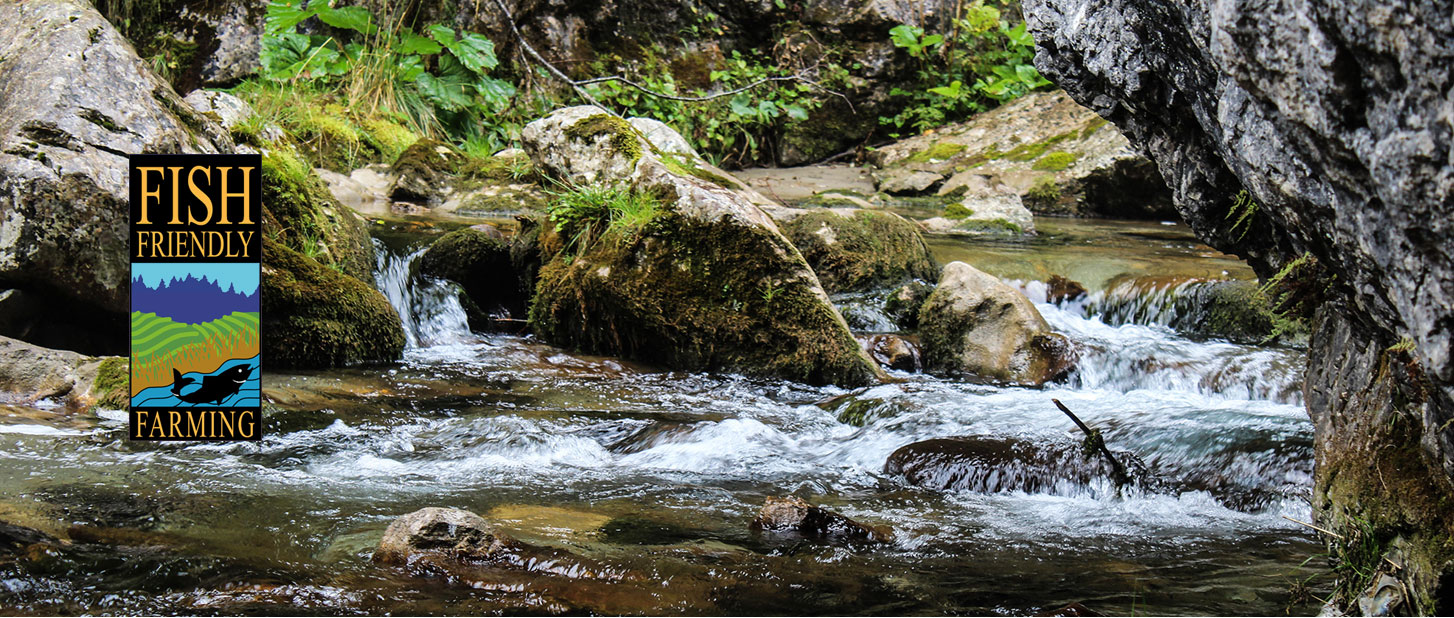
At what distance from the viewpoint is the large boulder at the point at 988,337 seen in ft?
18.8

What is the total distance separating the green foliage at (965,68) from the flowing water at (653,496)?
302 inches

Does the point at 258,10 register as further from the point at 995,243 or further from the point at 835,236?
the point at 995,243

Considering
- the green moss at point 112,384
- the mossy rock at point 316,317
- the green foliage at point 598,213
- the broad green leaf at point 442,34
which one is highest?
the broad green leaf at point 442,34

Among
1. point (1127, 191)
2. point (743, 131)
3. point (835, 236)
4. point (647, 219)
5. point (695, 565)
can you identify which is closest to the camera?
point (695, 565)

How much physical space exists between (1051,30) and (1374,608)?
159cm

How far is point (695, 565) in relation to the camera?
2605 mm

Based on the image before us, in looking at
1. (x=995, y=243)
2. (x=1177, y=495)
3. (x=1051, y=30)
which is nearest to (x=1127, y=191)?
(x=995, y=243)

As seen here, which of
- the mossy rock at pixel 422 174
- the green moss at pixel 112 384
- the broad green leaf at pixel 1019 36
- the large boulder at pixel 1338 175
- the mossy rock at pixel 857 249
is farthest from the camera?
the broad green leaf at pixel 1019 36

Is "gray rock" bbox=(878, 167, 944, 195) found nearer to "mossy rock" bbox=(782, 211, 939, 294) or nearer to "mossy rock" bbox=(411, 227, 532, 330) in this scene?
"mossy rock" bbox=(782, 211, 939, 294)

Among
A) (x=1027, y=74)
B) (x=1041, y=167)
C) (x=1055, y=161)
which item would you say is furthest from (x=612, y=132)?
(x=1027, y=74)

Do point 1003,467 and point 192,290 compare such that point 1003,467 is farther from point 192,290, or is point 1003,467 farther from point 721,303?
point 192,290

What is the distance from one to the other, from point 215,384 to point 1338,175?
3.28m

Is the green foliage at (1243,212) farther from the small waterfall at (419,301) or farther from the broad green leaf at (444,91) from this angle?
the broad green leaf at (444,91)

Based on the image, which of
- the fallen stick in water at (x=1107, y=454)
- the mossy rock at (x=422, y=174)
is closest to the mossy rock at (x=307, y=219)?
the mossy rock at (x=422, y=174)
